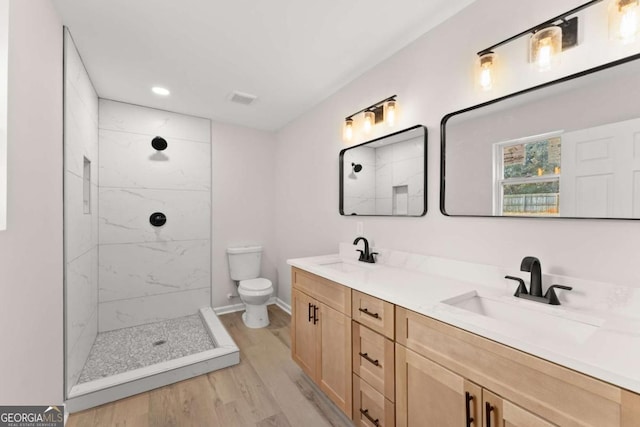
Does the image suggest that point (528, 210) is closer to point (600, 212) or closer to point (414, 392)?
point (600, 212)

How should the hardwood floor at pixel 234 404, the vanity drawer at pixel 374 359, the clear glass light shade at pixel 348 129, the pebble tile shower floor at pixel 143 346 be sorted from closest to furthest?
1. the vanity drawer at pixel 374 359
2. the hardwood floor at pixel 234 404
3. the pebble tile shower floor at pixel 143 346
4. the clear glass light shade at pixel 348 129

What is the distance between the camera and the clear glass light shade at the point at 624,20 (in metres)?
0.97

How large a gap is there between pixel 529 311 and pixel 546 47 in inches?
45.2

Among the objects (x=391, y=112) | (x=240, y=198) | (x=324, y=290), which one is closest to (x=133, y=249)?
(x=240, y=198)

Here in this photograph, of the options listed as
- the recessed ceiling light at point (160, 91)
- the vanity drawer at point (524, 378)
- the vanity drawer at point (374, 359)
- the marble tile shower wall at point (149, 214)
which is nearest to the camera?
the vanity drawer at point (524, 378)

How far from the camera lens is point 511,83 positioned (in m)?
1.31

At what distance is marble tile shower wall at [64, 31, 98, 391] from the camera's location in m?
1.72

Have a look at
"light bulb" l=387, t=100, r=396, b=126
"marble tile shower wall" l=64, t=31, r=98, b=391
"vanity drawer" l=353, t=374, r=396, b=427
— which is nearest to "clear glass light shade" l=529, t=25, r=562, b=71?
"light bulb" l=387, t=100, r=396, b=126

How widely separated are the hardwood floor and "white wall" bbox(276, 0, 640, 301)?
1.14 meters

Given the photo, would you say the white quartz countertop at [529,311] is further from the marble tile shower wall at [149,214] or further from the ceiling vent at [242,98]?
the marble tile shower wall at [149,214]

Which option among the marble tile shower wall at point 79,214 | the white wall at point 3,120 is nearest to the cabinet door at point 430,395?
the white wall at point 3,120

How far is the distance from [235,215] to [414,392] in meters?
2.83

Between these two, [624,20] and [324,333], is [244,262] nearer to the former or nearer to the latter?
[324,333]

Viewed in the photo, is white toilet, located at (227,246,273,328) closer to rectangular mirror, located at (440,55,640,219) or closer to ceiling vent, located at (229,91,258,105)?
ceiling vent, located at (229,91,258,105)
